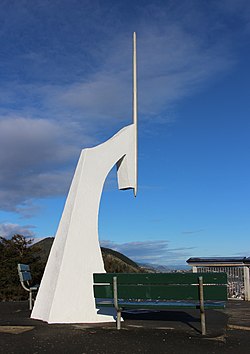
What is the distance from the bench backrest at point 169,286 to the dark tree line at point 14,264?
824 cm

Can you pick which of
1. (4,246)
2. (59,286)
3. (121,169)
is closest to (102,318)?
(59,286)

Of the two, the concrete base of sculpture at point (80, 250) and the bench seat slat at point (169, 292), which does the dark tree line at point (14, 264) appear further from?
the bench seat slat at point (169, 292)

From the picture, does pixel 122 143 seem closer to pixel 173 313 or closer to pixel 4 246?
pixel 173 313

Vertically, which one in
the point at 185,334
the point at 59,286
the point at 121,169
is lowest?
the point at 185,334

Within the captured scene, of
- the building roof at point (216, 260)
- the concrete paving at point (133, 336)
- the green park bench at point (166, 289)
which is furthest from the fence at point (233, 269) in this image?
the green park bench at point (166, 289)

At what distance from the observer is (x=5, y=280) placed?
14.4m

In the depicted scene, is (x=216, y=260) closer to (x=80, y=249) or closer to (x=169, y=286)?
(x=80, y=249)

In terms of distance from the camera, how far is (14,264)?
1495 cm

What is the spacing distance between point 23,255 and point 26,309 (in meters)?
6.81

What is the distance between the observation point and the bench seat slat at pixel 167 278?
593 cm

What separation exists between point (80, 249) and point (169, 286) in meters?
1.78

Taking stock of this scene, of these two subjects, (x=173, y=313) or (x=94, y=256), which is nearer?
(x=94, y=256)

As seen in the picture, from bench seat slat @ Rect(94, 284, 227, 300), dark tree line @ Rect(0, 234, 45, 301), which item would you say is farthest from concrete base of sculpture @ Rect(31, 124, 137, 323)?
dark tree line @ Rect(0, 234, 45, 301)

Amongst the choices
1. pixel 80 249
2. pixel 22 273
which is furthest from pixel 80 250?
pixel 22 273
